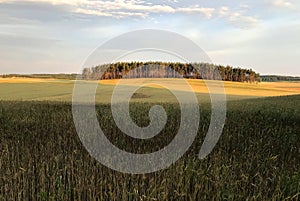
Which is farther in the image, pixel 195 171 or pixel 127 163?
pixel 127 163

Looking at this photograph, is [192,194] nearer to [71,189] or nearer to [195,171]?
[195,171]

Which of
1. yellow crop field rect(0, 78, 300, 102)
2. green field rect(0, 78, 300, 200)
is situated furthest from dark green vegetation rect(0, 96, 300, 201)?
yellow crop field rect(0, 78, 300, 102)

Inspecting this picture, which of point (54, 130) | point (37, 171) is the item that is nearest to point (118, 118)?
point (54, 130)

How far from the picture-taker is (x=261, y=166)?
5.49m

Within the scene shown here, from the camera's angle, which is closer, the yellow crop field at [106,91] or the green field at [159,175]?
the green field at [159,175]

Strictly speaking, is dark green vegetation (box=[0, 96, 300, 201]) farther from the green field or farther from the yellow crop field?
the yellow crop field

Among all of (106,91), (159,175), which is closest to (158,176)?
(159,175)

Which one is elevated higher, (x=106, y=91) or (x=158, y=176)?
(x=106, y=91)

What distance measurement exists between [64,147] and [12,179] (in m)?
1.81

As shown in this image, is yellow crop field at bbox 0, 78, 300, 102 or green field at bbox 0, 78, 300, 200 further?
yellow crop field at bbox 0, 78, 300, 102

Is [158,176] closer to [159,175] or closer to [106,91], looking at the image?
[159,175]

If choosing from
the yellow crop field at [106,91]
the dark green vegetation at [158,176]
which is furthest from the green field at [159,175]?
the yellow crop field at [106,91]

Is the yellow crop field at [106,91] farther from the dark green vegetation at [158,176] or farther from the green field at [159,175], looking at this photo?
the dark green vegetation at [158,176]

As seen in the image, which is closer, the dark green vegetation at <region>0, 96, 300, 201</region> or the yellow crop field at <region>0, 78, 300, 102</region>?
the dark green vegetation at <region>0, 96, 300, 201</region>
